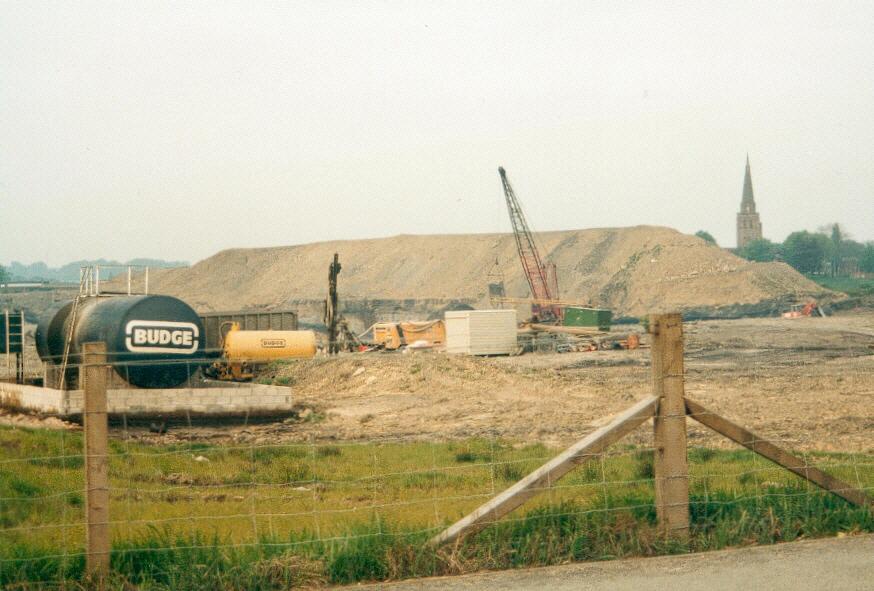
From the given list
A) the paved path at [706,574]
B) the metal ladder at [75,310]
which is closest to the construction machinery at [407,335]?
the metal ladder at [75,310]

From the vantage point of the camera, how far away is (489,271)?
119m

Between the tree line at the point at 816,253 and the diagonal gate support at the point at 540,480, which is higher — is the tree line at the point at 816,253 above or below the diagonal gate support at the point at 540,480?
above

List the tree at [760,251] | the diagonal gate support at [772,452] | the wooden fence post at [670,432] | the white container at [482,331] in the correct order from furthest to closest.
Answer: the tree at [760,251]
the white container at [482,331]
the diagonal gate support at [772,452]
the wooden fence post at [670,432]

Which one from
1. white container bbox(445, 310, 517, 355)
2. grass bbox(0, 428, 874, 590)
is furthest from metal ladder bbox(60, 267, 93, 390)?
white container bbox(445, 310, 517, 355)

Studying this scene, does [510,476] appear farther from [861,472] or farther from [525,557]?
[525,557]

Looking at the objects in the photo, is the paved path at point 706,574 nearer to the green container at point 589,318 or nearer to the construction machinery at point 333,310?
the construction machinery at point 333,310

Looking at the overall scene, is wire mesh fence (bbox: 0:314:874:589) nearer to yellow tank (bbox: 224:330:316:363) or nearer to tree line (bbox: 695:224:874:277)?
yellow tank (bbox: 224:330:316:363)

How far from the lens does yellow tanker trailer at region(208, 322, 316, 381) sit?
945 inches

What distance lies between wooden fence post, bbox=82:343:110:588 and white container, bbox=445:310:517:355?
36696 mm

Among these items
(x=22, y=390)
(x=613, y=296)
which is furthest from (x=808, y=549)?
(x=613, y=296)

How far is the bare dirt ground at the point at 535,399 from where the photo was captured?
17844mm

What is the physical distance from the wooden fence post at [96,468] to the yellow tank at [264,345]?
58.9ft

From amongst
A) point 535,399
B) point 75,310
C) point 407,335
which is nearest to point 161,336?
point 75,310

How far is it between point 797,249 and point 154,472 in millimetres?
148177
